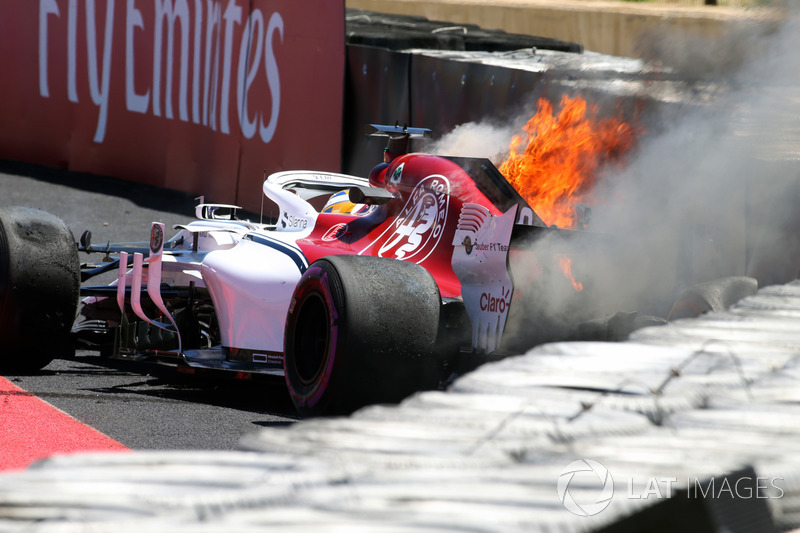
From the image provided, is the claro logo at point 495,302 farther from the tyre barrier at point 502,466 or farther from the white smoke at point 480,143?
the tyre barrier at point 502,466

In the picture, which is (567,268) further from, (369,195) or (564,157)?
(369,195)

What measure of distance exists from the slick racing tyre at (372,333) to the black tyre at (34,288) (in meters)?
2.10

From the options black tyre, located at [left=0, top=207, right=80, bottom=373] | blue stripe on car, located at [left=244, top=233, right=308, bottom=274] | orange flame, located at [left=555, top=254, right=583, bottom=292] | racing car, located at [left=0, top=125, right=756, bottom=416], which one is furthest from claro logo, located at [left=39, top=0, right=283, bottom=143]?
orange flame, located at [left=555, top=254, right=583, bottom=292]

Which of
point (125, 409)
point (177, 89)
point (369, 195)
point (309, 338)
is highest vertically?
point (177, 89)

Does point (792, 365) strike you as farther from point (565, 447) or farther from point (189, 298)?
point (189, 298)

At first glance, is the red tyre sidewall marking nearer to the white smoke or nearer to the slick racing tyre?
the slick racing tyre

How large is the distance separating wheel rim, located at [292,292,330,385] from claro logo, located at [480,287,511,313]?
2.40 feet

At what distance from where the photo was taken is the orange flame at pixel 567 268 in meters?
4.75

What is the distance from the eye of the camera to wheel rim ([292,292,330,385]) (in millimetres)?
4750

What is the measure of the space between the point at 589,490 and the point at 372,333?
2941mm

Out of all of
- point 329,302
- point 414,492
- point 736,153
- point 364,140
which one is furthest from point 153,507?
point 364,140

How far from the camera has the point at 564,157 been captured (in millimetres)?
5703

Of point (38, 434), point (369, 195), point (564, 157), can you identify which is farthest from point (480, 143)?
point (38, 434)

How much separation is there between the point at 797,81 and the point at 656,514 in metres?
4.21
